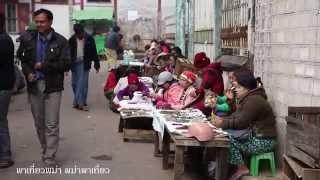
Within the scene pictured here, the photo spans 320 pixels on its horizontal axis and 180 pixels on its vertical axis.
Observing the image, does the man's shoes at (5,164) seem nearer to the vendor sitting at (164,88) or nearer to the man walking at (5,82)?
the man walking at (5,82)

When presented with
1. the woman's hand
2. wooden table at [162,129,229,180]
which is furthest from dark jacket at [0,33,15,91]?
the woman's hand

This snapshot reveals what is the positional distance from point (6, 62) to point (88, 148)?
2048 mm

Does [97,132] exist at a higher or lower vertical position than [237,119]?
lower

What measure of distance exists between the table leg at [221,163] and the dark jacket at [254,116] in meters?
0.46

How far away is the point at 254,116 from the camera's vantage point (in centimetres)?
659

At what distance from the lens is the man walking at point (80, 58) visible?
1230 centimetres

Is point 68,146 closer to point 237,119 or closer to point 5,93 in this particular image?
point 5,93

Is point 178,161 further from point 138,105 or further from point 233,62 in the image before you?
point 233,62

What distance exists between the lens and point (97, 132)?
32.8ft

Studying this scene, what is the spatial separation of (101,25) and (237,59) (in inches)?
964

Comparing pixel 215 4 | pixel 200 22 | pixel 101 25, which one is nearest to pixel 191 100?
pixel 215 4

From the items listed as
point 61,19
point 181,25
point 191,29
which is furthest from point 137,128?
point 61,19

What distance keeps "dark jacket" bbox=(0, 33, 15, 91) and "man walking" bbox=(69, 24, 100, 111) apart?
4.86 meters

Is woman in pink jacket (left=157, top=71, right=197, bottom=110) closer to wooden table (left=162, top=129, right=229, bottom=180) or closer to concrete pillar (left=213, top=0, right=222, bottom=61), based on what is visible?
wooden table (left=162, top=129, right=229, bottom=180)
